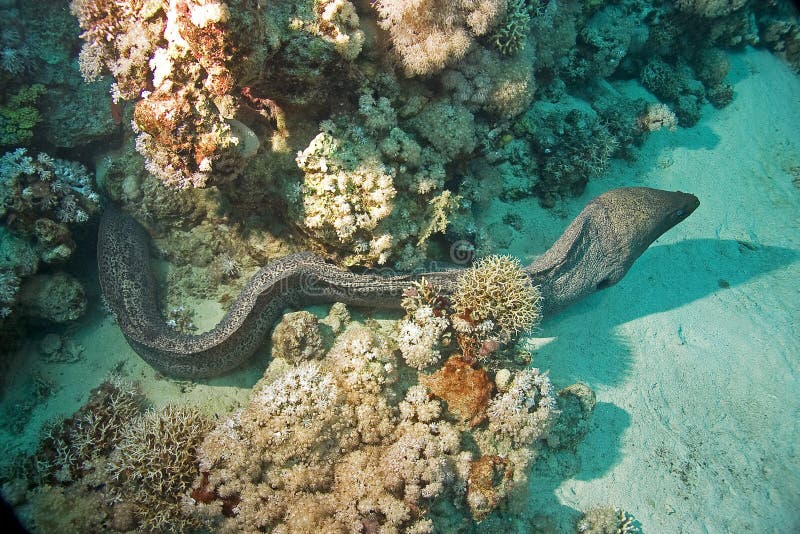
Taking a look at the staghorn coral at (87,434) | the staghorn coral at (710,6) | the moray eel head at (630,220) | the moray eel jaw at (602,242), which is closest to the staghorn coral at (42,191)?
the staghorn coral at (87,434)

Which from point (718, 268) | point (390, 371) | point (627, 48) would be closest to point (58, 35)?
point (390, 371)

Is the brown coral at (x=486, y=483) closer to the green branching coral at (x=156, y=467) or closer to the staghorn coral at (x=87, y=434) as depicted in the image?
the green branching coral at (x=156, y=467)

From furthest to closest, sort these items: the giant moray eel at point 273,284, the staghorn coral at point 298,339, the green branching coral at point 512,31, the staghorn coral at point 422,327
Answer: the green branching coral at point 512,31 < the giant moray eel at point 273,284 < the staghorn coral at point 298,339 < the staghorn coral at point 422,327

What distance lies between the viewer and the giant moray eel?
5.12 meters

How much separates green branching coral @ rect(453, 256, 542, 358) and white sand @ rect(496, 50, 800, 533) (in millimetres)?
1105

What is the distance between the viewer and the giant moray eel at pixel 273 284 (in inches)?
201

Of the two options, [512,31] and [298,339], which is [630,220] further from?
[298,339]

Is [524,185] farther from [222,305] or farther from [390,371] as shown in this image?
[222,305]

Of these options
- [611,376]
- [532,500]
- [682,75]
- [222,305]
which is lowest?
[532,500]

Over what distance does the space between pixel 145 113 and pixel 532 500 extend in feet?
19.5

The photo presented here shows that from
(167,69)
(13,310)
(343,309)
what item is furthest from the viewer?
(343,309)

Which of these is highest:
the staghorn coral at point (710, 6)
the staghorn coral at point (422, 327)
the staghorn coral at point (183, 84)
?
the staghorn coral at point (710, 6)

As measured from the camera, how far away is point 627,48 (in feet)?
27.1

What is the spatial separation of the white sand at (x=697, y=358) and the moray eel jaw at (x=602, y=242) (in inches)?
24.0
